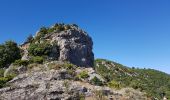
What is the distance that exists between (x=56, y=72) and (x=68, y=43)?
22.2m

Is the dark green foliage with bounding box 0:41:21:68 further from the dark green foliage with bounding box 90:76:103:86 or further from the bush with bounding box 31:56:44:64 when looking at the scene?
the dark green foliage with bounding box 90:76:103:86

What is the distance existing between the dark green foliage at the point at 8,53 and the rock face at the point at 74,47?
459 inches

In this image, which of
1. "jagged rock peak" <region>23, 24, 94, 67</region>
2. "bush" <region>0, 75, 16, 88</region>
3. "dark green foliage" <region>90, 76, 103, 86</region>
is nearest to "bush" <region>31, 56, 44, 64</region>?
"jagged rock peak" <region>23, 24, 94, 67</region>

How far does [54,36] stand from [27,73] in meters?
24.2

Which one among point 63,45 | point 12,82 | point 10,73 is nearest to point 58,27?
point 63,45

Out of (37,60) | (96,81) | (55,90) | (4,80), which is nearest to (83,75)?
(96,81)

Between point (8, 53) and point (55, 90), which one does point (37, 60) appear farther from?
point (55, 90)

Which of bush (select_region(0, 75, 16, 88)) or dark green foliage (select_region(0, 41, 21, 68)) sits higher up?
dark green foliage (select_region(0, 41, 21, 68))

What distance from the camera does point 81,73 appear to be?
8019 centimetres

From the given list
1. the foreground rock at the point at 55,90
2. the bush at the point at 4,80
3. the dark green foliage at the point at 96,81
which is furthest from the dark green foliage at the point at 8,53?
the dark green foliage at the point at 96,81

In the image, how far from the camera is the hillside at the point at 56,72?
69938 millimetres

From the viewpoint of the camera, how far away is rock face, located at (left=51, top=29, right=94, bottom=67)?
95.1m

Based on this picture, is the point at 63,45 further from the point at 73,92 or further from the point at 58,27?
the point at 73,92

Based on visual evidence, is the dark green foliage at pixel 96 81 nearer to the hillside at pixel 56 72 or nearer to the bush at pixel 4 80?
the hillside at pixel 56 72
